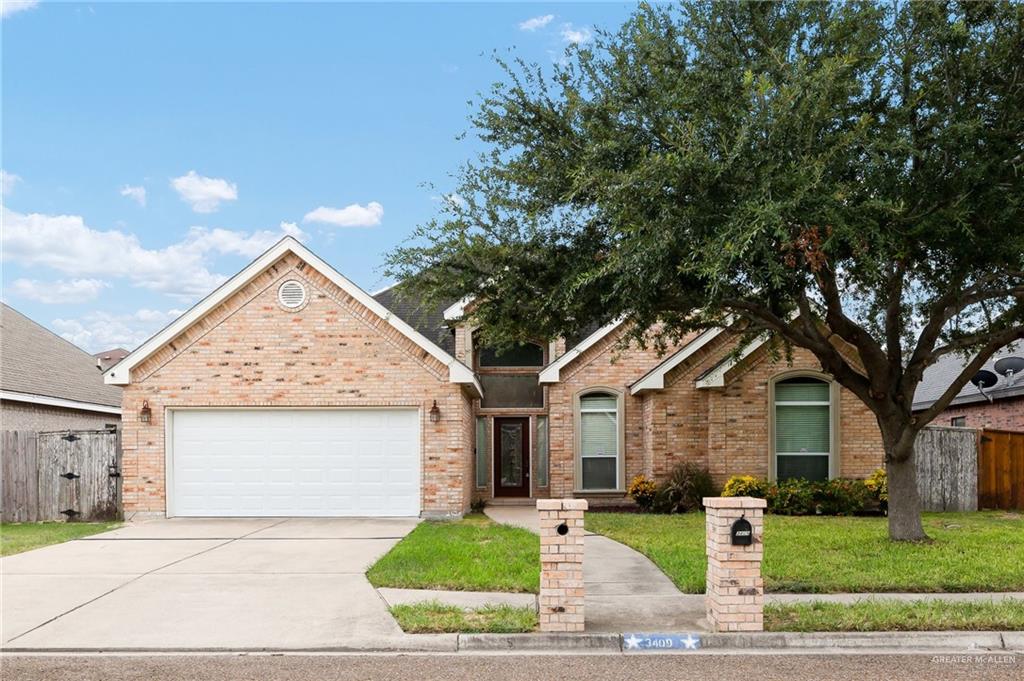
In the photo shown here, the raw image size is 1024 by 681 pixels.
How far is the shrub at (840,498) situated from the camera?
1739cm

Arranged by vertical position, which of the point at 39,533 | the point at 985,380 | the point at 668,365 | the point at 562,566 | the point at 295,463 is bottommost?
the point at 39,533

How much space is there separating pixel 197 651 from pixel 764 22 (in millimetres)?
9773

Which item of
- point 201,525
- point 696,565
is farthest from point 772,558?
point 201,525

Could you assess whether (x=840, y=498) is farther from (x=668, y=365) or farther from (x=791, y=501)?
(x=668, y=365)

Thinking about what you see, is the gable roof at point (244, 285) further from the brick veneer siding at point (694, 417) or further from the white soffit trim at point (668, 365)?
the white soffit trim at point (668, 365)

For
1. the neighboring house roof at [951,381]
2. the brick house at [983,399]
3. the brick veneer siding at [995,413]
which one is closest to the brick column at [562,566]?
the brick house at [983,399]

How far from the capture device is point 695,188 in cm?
995

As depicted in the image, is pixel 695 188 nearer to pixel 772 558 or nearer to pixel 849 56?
pixel 849 56

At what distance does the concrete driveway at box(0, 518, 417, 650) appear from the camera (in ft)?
25.2

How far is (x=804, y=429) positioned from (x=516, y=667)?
44.0 ft

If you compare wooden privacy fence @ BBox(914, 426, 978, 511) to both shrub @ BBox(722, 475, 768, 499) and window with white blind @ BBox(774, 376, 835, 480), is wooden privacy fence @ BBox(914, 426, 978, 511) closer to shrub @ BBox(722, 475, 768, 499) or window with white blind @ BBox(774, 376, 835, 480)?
window with white blind @ BBox(774, 376, 835, 480)

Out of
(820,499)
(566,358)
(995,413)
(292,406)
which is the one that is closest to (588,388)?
(566,358)

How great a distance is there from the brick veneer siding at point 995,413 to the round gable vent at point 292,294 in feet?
58.6

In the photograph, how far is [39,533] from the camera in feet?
49.8
